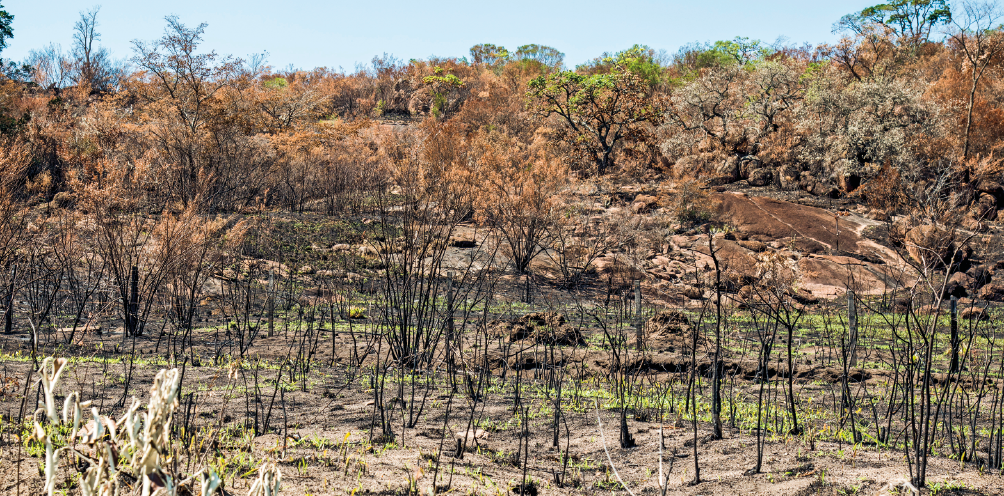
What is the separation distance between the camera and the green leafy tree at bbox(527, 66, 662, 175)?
3105cm

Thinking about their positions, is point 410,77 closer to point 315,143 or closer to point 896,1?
point 315,143

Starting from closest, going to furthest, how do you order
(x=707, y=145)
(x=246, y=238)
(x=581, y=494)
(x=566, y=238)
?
(x=581, y=494) < (x=246, y=238) < (x=566, y=238) < (x=707, y=145)

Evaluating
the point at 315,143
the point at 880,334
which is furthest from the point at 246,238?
the point at 880,334

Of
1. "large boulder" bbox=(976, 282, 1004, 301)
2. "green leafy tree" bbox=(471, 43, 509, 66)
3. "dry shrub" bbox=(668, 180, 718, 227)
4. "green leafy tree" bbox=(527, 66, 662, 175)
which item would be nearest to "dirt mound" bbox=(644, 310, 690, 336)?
"large boulder" bbox=(976, 282, 1004, 301)

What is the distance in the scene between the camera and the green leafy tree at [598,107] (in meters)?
31.0

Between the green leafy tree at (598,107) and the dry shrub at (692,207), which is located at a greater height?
the green leafy tree at (598,107)

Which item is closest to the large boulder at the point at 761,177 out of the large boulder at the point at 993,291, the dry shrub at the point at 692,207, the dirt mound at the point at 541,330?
the dry shrub at the point at 692,207

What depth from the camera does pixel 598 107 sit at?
31.4 m

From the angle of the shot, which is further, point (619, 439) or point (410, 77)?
point (410, 77)

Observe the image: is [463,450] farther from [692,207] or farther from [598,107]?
[598,107]

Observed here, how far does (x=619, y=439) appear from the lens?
17.9 feet

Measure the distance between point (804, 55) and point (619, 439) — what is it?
185 feet

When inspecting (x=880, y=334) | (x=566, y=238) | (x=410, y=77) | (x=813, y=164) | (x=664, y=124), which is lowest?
(x=880, y=334)

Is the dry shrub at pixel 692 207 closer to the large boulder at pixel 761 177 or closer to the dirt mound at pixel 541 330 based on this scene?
the large boulder at pixel 761 177
